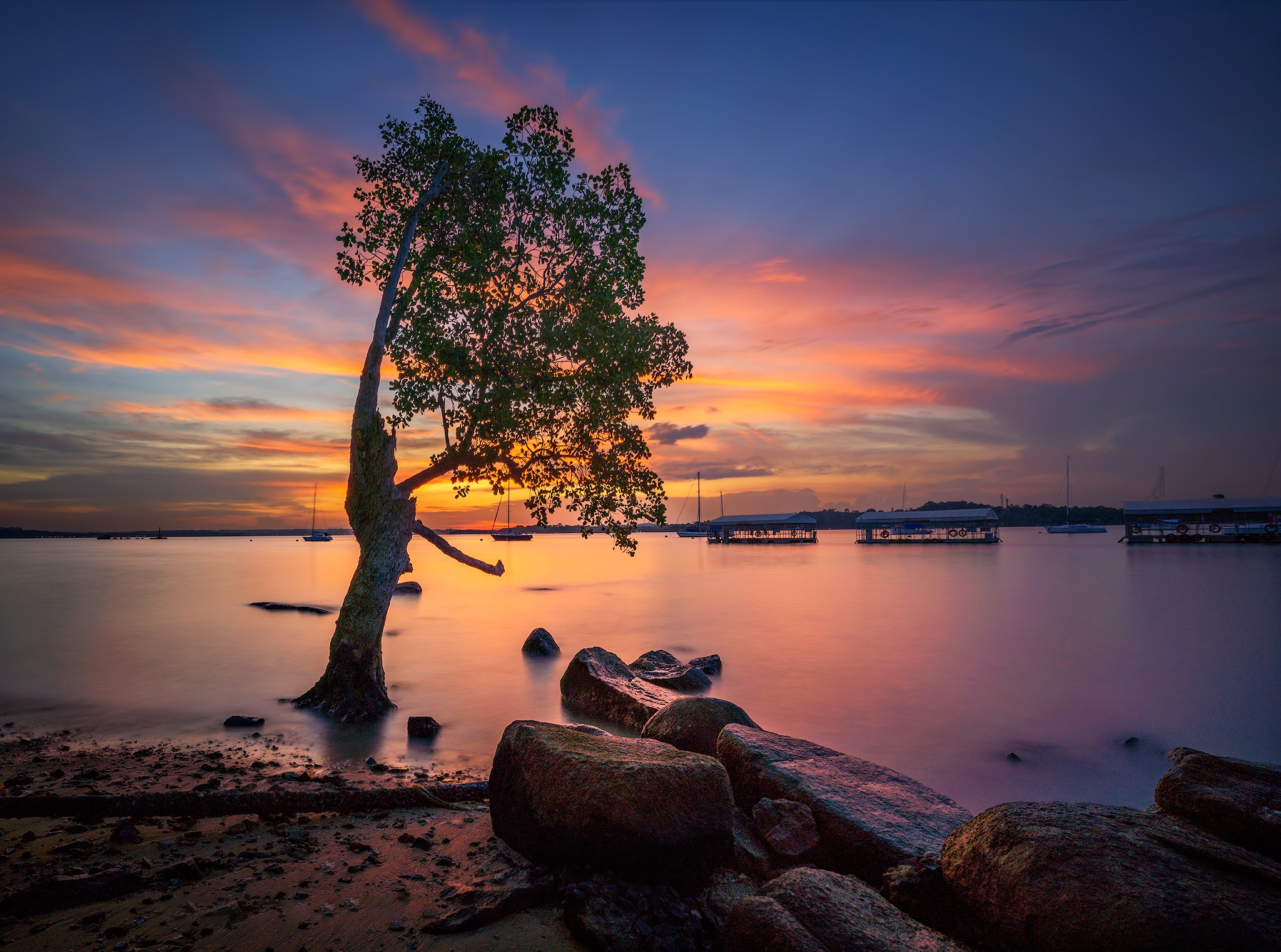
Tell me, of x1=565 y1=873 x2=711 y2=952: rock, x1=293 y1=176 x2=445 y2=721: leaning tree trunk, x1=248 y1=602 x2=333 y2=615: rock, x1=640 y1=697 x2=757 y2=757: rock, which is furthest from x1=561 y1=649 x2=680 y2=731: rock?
x1=248 y1=602 x2=333 y2=615: rock

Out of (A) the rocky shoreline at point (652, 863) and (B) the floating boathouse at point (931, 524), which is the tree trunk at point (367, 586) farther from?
(B) the floating boathouse at point (931, 524)

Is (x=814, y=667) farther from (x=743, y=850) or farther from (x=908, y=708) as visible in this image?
(x=743, y=850)

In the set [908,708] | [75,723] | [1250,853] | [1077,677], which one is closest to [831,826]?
[1250,853]

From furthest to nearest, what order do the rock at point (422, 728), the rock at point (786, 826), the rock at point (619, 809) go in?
the rock at point (422, 728)
the rock at point (786, 826)
the rock at point (619, 809)

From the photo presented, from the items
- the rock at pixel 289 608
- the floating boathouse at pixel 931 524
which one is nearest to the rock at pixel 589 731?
the rock at pixel 289 608

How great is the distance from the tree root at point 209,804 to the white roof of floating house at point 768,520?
110 m

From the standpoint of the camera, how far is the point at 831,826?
6348mm

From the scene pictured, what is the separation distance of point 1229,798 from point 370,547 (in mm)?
12852

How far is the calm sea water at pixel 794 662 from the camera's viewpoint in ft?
41.7

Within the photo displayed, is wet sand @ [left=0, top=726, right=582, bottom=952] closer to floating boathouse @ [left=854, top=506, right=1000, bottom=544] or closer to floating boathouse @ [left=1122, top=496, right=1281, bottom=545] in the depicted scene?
floating boathouse @ [left=854, top=506, right=1000, bottom=544]

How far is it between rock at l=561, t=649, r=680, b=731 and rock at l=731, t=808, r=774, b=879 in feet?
16.4

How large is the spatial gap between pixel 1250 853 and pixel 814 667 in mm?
Result: 17180

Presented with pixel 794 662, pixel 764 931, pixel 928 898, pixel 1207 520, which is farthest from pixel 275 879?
pixel 1207 520

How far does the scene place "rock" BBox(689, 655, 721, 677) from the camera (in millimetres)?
18766
